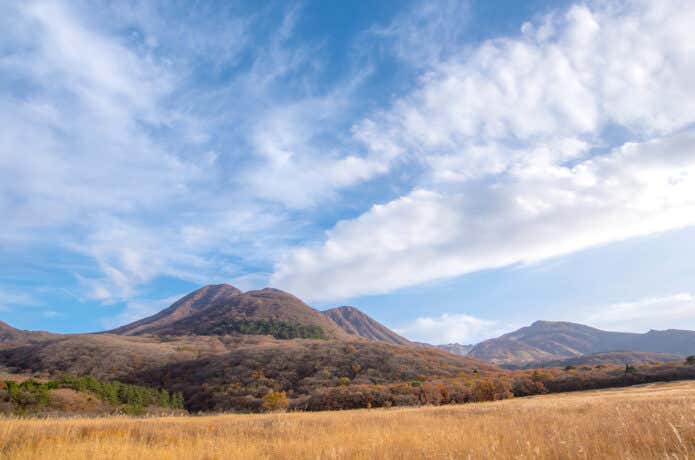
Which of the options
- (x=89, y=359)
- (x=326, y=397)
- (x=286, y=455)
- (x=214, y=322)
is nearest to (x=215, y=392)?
(x=326, y=397)

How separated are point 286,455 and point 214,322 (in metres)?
168

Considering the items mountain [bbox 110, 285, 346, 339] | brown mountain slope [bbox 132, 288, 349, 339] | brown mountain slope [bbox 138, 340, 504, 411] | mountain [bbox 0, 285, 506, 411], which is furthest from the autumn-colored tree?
brown mountain slope [bbox 132, 288, 349, 339]

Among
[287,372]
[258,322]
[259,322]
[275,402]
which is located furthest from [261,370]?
[258,322]

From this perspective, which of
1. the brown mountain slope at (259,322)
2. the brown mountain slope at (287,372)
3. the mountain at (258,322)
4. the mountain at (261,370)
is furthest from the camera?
the brown mountain slope at (259,322)

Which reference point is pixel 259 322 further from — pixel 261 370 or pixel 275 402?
pixel 275 402

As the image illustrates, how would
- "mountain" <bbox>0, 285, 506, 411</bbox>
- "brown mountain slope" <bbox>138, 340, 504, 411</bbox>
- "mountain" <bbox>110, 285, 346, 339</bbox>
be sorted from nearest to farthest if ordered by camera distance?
1. "mountain" <bbox>0, 285, 506, 411</bbox>
2. "brown mountain slope" <bbox>138, 340, 504, 411</bbox>
3. "mountain" <bbox>110, 285, 346, 339</bbox>

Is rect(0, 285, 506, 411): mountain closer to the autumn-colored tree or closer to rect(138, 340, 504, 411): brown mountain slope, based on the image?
rect(138, 340, 504, 411): brown mountain slope

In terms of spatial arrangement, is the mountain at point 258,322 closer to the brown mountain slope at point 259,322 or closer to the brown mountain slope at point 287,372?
the brown mountain slope at point 259,322

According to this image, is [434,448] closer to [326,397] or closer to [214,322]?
A: [326,397]

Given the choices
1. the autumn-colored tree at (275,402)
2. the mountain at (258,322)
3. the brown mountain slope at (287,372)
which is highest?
the mountain at (258,322)

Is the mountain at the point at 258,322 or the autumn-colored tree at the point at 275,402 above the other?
the mountain at the point at 258,322

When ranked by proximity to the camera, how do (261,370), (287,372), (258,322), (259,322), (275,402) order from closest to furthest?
(275,402) → (287,372) → (261,370) → (259,322) → (258,322)

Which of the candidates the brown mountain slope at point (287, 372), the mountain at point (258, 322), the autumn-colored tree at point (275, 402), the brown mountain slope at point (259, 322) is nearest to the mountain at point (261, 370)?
the brown mountain slope at point (287, 372)

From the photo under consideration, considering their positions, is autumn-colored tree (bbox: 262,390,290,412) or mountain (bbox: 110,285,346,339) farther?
mountain (bbox: 110,285,346,339)
